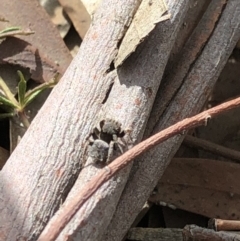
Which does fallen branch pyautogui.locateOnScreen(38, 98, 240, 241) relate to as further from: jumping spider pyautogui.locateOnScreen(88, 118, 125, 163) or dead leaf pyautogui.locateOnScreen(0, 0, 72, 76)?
dead leaf pyautogui.locateOnScreen(0, 0, 72, 76)

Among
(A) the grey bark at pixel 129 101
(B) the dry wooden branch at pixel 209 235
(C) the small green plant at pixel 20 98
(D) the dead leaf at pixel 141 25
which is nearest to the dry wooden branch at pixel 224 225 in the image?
(B) the dry wooden branch at pixel 209 235

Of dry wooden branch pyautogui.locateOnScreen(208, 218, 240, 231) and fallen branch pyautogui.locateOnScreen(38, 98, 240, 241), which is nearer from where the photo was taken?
fallen branch pyautogui.locateOnScreen(38, 98, 240, 241)

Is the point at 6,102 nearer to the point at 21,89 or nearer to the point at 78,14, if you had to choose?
the point at 21,89

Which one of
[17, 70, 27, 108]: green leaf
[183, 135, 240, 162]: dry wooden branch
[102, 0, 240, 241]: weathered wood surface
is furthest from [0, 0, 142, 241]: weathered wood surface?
[183, 135, 240, 162]: dry wooden branch

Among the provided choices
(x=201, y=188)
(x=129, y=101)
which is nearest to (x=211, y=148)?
(x=201, y=188)

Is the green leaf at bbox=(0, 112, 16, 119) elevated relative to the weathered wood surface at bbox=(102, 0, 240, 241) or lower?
elevated
